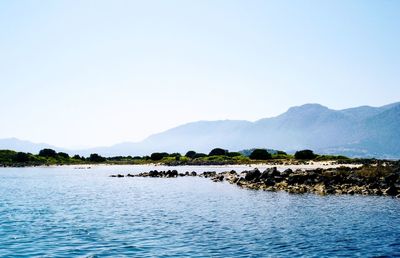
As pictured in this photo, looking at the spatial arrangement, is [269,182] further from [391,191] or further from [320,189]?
[391,191]

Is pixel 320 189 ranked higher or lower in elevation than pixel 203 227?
higher

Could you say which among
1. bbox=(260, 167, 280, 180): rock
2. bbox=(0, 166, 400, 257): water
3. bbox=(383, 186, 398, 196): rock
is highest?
bbox=(260, 167, 280, 180): rock

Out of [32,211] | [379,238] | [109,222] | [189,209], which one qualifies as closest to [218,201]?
[189,209]

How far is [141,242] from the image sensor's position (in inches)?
1167

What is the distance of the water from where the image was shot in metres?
27.3

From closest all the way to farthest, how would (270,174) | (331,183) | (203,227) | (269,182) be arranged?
(203,227), (331,183), (269,182), (270,174)

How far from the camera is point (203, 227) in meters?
35.3

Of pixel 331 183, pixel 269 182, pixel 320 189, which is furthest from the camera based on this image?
pixel 269 182

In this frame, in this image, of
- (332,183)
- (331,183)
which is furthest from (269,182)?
(332,183)

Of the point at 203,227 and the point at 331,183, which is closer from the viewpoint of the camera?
the point at 203,227

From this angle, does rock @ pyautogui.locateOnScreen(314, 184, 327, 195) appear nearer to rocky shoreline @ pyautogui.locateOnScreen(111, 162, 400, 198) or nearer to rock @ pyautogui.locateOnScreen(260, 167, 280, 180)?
rocky shoreline @ pyautogui.locateOnScreen(111, 162, 400, 198)

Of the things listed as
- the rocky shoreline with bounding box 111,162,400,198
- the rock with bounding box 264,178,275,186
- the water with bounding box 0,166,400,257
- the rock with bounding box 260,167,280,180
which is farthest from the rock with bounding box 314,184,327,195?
the rock with bounding box 260,167,280,180

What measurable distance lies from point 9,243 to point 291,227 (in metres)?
21.7

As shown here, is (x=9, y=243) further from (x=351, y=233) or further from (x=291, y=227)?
(x=351, y=233)
